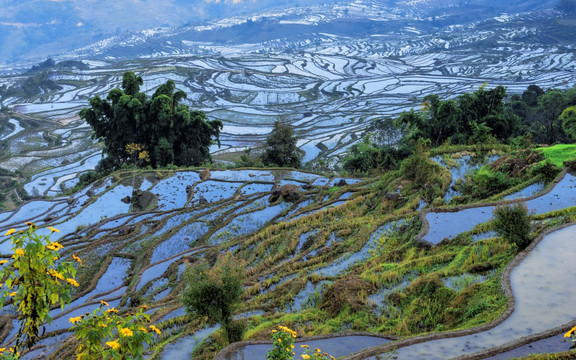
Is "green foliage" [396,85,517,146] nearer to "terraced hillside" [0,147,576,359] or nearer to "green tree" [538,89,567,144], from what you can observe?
"green tree" [538,89,567,144]

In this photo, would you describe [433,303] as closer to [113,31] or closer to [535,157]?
[535,157]

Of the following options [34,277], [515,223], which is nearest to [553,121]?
[515,223]

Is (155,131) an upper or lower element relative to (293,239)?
upper

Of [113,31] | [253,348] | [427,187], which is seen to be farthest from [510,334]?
A: [113,31]

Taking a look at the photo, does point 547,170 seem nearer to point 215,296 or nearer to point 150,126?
point 215,296

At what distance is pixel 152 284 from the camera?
9852 millimetres

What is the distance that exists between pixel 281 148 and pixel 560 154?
12794mm

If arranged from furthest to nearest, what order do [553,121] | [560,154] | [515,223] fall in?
[553,121] < [560,154] < [515,223]

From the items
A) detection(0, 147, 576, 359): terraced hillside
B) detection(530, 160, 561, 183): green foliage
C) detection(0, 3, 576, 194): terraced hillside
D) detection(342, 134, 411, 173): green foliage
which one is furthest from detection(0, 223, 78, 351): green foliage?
detection(0, 3, 576, 194): terraced hillside

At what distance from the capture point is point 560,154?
34.2 ft

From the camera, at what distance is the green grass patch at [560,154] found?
1017cm

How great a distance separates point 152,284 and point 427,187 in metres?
6.90

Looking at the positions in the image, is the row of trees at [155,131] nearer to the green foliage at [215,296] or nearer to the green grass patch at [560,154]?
the green grass patch at [560,154]

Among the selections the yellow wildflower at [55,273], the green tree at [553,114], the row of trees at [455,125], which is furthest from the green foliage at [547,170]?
the green tree at [553,114]
